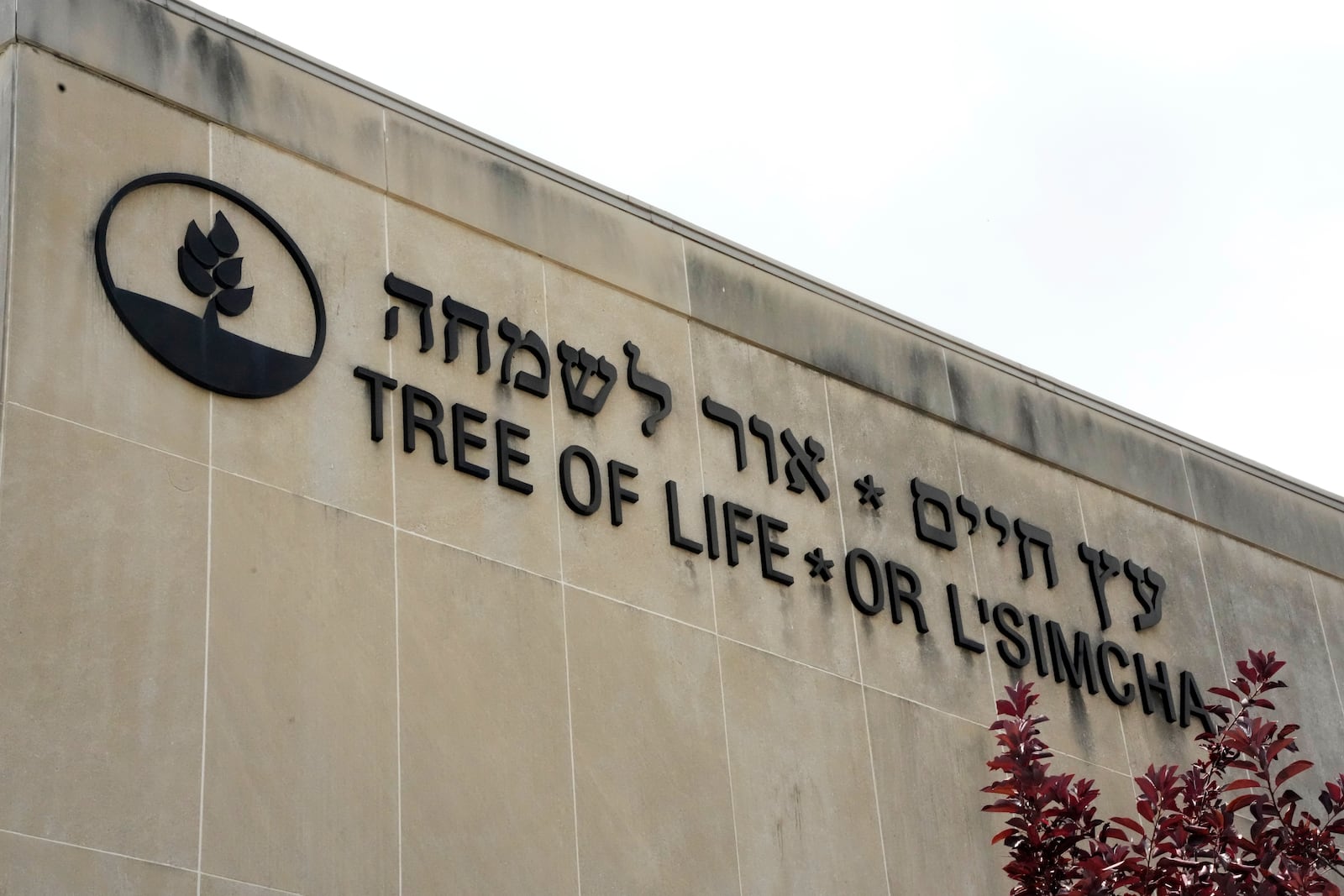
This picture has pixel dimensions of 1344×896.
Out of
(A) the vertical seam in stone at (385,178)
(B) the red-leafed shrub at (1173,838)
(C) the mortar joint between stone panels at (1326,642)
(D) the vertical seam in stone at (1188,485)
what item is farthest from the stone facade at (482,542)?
(B) the red-leafed shrub at (1173,838)

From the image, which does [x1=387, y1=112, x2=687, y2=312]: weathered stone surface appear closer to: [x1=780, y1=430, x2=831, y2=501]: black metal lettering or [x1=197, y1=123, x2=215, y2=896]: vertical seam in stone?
[x1=780, y1=430, x2=831, y2=501]: black metal lettering

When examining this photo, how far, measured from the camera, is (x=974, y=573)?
15016 mm

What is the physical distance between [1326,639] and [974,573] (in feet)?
12.2

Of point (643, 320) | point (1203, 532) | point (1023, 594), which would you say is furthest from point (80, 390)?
point (1203, 532)

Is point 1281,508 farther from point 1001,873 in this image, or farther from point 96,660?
point 96,660

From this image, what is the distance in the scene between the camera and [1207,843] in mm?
10148

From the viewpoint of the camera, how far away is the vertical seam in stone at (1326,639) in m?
17.0

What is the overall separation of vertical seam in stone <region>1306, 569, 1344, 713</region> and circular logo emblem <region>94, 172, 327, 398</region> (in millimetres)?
8580

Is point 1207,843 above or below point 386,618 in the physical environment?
below

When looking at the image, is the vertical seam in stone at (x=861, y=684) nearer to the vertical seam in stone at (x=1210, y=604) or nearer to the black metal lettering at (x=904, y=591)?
the black metal lettering at (x=904, y=591)

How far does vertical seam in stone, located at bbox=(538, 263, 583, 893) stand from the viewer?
39.1 ft

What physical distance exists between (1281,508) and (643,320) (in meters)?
6.09

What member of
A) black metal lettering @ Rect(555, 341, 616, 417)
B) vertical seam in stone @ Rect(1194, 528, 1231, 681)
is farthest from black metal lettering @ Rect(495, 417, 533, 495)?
vertical seam in stone @ Rect(1194, 528, 1231, 681)

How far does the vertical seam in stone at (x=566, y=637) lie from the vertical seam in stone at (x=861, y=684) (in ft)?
7.16
